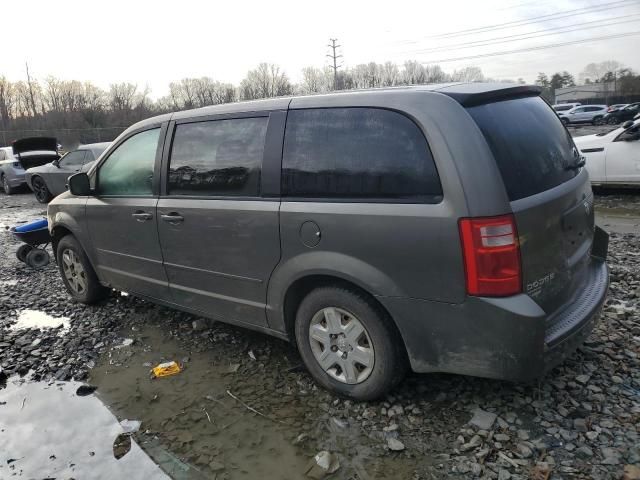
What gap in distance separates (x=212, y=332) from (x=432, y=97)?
2833 millimetres

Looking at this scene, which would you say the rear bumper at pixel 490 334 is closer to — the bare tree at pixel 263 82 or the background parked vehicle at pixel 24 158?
the background parked vehicle at pixel 24 158

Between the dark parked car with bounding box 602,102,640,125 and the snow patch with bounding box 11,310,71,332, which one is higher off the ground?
the dark parked car with bounding box 602,102,640,125

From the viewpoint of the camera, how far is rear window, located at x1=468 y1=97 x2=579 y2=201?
8.64ft

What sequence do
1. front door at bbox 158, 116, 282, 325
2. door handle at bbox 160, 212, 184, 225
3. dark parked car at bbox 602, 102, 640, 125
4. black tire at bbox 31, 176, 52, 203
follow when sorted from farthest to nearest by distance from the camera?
dark parked car at bbox 602, 102, 640, 125
black tire at bbox 31, 176, 52, 203
door handle at bbox 160, 212, 184, 225
front door at bbox 158, 116, 282, 325

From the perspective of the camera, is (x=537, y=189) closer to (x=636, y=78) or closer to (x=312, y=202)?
(x=312, y=202)

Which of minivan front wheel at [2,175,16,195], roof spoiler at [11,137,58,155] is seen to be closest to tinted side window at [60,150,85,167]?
roof spoiler at [11,137,58,155]

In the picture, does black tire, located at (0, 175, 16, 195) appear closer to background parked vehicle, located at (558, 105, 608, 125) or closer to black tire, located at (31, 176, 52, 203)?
black tire, located at (31, 176, 52, 203)

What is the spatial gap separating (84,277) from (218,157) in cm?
251

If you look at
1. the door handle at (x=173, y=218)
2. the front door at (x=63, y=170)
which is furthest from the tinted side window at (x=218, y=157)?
the front door at (x=63, y=170)

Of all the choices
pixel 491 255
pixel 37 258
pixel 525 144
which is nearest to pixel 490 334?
pixel 491 255

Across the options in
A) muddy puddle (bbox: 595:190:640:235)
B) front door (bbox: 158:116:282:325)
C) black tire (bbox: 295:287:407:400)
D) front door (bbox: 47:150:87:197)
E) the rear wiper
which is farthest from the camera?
front door (bbox: 47:150:87:197)

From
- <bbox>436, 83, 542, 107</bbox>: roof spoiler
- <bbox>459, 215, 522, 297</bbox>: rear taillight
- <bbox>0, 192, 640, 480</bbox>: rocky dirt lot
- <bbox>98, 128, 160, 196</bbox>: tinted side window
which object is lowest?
<bbox>0, 192, 640, 480</bbox>: rocky dirt lot

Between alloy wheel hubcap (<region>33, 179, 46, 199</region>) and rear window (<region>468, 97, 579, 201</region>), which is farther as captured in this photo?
alloy wheel hubcap (<region>33, 179, 46, 199</region>)

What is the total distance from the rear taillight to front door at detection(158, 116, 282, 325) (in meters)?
1.24
